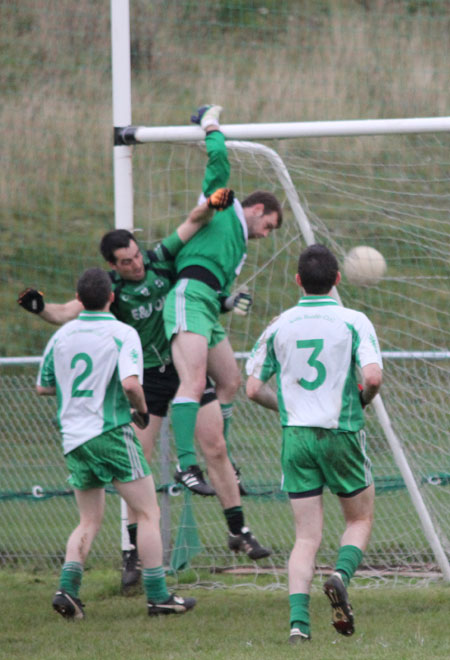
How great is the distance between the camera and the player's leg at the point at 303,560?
4.48 meters

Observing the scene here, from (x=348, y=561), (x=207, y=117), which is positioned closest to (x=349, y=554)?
(x=348, y=561)

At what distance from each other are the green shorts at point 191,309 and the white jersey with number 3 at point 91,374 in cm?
62

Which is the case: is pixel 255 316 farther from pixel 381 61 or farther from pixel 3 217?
pixel 381 61

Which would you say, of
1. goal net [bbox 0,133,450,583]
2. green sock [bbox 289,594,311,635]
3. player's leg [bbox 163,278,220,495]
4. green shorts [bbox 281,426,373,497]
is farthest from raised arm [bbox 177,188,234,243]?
green sock [bbox 289,594,311,635]

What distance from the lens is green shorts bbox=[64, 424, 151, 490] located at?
16.5 ft

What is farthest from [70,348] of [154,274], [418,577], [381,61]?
[381,61]

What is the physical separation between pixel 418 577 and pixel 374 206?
230 cm

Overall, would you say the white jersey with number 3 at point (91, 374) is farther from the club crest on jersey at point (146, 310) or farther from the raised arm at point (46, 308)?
the club crest on jersey at point (146, 310)

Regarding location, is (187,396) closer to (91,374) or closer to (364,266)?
(91,374)

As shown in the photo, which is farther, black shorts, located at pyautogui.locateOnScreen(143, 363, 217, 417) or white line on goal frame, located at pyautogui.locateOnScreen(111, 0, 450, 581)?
black shorts, located at pyautogui.locateOnScreen(143, 363, 217, 417)

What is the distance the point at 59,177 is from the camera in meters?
14.6

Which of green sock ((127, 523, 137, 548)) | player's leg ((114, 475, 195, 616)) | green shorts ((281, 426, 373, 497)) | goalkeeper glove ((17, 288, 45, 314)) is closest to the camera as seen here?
green shorts ((281, 426, 373, 497))

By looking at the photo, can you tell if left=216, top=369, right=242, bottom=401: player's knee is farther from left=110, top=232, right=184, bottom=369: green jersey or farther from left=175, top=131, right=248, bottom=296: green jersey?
left=175, top=131, right=248, bottom=296: green jersey

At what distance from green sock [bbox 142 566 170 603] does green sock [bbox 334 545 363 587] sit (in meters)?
1.15
